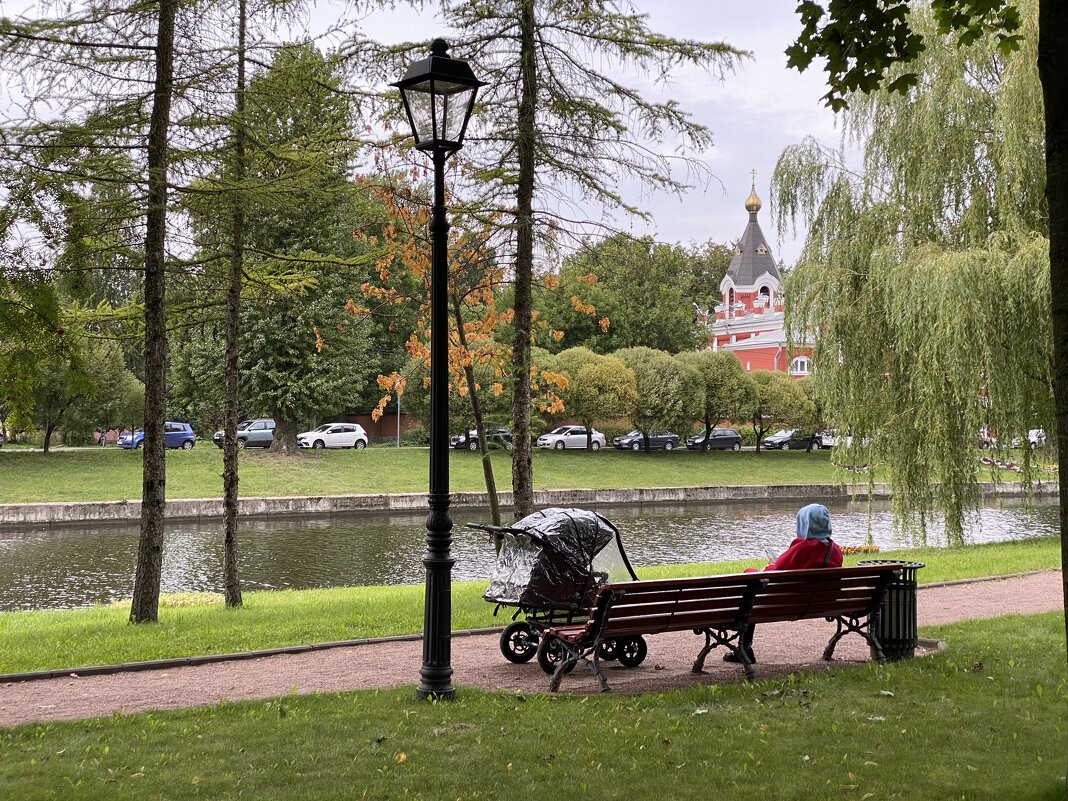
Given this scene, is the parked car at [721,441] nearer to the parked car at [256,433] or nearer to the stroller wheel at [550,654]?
the parked car at [256,433]

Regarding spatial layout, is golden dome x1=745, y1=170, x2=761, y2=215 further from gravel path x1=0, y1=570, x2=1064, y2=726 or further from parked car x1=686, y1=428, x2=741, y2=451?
gravel path x1=0, y1=570, x2=1064, y2=726

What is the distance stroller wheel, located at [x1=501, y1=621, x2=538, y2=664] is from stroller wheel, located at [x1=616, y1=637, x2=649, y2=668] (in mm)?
714

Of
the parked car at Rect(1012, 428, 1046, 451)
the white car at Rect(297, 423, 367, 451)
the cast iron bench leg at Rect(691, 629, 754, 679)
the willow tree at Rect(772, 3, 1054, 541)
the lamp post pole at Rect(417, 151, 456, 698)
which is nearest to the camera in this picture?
the lamp post pole at Rect(417, 151, 456, 698)

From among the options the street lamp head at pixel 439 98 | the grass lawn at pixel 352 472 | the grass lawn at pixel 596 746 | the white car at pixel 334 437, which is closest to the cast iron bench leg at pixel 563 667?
the grass lawn at pixel 596 746

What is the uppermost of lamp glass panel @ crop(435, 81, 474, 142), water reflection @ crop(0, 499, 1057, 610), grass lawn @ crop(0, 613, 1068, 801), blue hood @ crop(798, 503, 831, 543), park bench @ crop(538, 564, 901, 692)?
lamp glass panel @ crop(435, 81, 474, 142)

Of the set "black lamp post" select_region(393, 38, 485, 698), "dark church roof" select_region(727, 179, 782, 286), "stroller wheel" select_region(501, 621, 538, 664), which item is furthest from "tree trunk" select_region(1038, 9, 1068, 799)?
"dark church roof" select_region(727, 179, 782, 286)

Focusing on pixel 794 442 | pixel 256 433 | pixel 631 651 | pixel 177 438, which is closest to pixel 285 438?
pixel 256 433

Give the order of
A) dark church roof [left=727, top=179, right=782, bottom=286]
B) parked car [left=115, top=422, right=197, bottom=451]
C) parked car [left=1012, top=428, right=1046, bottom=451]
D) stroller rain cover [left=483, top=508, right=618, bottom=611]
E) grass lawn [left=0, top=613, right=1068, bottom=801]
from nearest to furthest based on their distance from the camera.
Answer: grass lawn [left=0, top=613, right=1068, bottom=801] < stroller rain cover [left=483, top=508, right=618, bottom=611] < parked car [left=1012, top=428, right=1046, bottom=451] < parked car [left=115, top=422, right=197, bottom=451] < dark church roof [left=727, top=179, right=782, bottom=286]

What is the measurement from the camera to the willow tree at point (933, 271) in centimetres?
1712

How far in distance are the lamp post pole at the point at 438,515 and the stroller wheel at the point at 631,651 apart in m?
1.94

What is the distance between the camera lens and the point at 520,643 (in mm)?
9109

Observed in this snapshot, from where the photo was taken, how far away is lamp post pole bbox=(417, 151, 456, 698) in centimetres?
738

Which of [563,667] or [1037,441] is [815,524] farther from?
[1037,441]

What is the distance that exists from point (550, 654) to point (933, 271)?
11.7 meters
